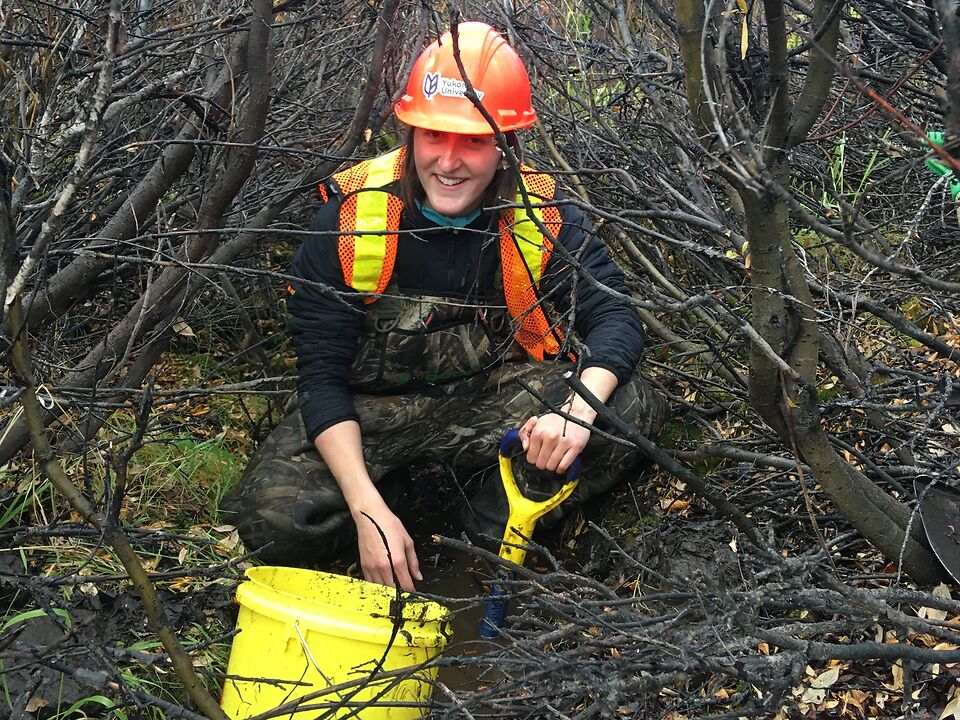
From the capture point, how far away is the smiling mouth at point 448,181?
10.0 ft

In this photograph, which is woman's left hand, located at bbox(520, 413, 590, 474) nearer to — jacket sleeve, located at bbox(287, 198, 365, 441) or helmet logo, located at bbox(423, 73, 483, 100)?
jacket sleeve, located at bbox(287, 198, 365, 441)

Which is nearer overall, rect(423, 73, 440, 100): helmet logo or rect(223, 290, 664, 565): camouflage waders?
rect(423, 73, 440, 100): helmet logo

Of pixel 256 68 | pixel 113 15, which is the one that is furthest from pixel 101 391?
pixel 113 15

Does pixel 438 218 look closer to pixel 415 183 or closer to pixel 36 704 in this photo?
pixel 415 183

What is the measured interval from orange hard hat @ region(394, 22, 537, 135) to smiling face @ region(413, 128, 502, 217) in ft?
0.23

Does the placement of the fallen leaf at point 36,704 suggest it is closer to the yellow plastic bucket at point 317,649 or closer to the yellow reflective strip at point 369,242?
the yellow plastic bucket at point 317,649

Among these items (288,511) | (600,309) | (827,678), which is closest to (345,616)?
(288,511)

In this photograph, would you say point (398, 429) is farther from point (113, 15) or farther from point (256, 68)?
point (113, 15)

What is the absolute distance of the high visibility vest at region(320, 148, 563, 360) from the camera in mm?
3055

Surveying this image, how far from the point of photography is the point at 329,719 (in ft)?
6.63

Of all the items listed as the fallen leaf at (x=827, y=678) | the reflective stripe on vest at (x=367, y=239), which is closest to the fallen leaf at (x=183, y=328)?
the reflective stripe on vest at (x=367, y=239)

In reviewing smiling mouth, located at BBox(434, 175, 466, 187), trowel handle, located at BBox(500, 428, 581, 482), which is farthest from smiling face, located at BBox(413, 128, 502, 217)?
trowel handle, located at BBox(500, 428, 581, 482)

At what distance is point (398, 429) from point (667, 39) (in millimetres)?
1945

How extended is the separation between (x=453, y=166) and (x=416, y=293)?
1.51ft
